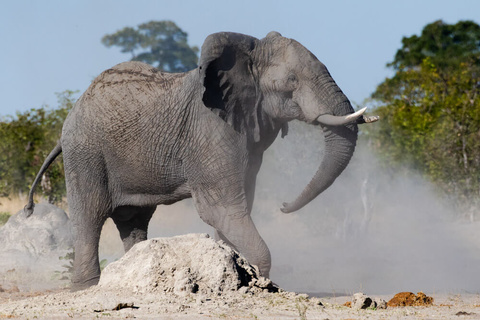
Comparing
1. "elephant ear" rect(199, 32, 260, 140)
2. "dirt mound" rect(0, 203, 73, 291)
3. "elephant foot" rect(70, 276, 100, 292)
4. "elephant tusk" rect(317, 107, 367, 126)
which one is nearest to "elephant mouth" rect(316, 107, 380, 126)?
"elephant tusk" rect(317, 107, 367, 126)

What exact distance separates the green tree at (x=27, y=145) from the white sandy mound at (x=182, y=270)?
1374cm

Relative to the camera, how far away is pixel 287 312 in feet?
21.2

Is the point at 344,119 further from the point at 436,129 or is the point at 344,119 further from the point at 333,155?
the point at 436,129

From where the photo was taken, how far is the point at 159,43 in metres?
56.6

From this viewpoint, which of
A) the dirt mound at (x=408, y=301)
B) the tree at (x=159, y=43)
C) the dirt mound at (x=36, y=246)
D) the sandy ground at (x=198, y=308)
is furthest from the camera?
the tree at (x=159, y=43)

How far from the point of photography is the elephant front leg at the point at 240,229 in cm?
823

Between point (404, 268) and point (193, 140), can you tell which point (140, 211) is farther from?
point (404, 268)

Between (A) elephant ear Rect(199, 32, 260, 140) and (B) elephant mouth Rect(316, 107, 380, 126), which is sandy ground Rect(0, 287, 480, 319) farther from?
(A) elephant ear Rect(199, 32, 260, 140)

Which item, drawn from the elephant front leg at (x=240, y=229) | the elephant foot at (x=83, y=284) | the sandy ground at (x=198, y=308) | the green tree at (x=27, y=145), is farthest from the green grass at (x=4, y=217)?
the sandy ground at (x=198, y=308)

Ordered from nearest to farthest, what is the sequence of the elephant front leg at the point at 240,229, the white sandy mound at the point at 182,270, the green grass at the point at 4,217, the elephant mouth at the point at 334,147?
the white sandy mound at the point at 182,270 → the elephant front leg at the point at 240,229 → the elephant mouth at the point at 334,147 → the green grass at the point at 4,217

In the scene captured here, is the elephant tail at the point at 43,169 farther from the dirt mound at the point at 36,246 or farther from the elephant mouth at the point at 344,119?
the elephant mouth at the point at 344,119

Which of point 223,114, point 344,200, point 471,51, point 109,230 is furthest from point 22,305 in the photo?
point 471,51

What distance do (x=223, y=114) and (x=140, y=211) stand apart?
190 centimetres

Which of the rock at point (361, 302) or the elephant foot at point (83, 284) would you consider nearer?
the rock at point (361, 302)
